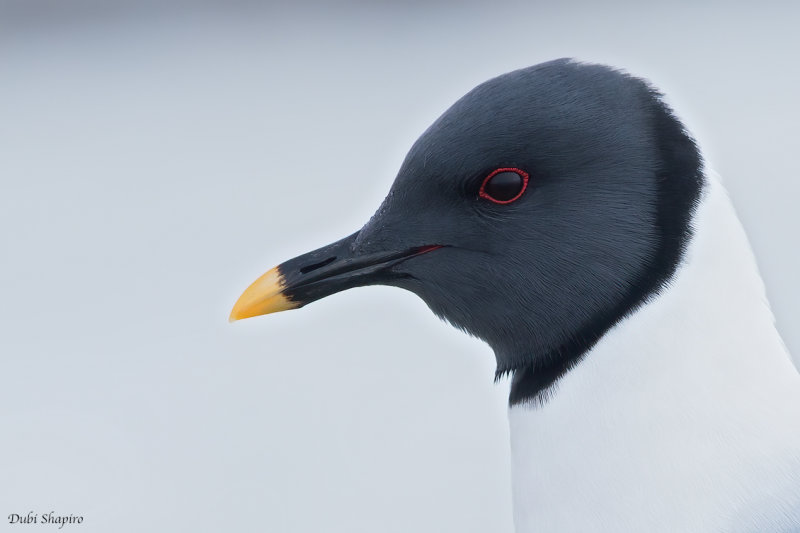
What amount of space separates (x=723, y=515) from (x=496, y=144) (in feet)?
0.92

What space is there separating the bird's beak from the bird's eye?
7 centimetres

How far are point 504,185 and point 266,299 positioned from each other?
21cm

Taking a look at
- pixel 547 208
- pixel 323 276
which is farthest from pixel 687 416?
pixel 323 276

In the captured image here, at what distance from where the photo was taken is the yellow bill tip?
75 cm

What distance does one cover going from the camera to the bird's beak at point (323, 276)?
740 millimetres

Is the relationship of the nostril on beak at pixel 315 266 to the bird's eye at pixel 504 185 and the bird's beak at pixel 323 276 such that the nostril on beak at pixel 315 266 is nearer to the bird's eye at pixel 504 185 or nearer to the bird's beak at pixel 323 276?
the bird's beak at pixel 323 276

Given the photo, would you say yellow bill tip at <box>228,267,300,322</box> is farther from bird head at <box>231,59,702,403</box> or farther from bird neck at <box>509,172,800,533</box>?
bird neck at <box>509,172,800,533</box>

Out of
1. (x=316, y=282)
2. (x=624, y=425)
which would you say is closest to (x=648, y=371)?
(x=624, y=425)

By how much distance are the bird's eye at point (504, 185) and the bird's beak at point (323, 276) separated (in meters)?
0.07

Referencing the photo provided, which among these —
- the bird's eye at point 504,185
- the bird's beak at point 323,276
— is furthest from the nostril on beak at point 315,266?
the bird's eye at point 504,185

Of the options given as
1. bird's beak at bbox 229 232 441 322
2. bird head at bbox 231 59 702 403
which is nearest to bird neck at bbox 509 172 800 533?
bird head at bbox 231 59 702 403

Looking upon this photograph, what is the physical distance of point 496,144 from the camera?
661 mm

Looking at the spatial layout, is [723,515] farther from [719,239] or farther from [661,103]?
[661,103]

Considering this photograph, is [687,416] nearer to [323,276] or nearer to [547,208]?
[547,208]
